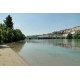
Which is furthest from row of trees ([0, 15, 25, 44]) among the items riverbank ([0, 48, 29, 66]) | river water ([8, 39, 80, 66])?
riverbank ([0, 48, 29, 66])

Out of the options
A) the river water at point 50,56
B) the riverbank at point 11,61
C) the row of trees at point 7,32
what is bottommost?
the river water at point 50,56

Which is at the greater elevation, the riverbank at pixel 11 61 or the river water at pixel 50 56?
the riverbank at pixel 11 61

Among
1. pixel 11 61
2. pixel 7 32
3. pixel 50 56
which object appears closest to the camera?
pixel 11 61

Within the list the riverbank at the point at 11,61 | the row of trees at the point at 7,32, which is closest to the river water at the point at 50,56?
the riverbank at the point at 11,61

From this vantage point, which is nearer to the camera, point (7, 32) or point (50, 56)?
point (50, 56)

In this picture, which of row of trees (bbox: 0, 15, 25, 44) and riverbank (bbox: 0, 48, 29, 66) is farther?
row of trees (bbox: 0, 15, 25, 44)

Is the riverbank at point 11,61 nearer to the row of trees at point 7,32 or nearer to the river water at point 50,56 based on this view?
the river water at point 50,56

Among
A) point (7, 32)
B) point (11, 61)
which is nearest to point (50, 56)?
point (11, 61)

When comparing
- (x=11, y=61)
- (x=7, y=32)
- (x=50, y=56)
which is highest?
(x=7, y=32)

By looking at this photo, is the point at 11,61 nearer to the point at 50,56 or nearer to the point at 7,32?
the point at 50,56

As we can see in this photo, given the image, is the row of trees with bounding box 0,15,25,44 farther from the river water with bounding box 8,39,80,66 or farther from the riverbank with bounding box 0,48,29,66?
the riverbank with bounding box 0,48,29,66

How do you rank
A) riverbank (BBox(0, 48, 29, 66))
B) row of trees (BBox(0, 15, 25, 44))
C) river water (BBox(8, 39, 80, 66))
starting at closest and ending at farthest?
riverbank (BBox(0, 48, 29, 66)) < river water (BBox(8, 39, 80, 66)) < row of trees (BBox(0, 15, 25, 44))
